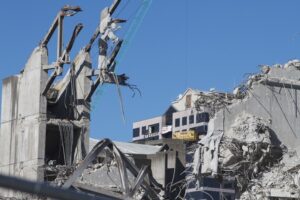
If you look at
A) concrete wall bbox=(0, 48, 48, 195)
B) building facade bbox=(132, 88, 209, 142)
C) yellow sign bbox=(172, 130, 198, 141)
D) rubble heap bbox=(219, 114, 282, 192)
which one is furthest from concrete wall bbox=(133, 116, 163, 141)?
rubble heap bbox=(219, 114, 282, 192)

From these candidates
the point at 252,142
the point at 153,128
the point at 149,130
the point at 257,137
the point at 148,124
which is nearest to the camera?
the point at 252,142

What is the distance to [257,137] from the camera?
29250 millimetres

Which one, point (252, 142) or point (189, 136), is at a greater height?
point (189, 136)

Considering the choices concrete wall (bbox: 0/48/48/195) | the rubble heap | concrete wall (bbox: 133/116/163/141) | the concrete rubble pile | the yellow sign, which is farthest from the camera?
concrete wall (bbox: 133/116/163/141)

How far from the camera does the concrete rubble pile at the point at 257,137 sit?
2869 centimetres

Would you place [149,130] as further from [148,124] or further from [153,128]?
[148,124]

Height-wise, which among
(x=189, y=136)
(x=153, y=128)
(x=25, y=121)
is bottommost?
(x=25, y=121)

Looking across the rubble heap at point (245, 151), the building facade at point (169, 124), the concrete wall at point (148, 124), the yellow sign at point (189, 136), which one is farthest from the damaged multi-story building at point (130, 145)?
the concrete wall at point (148, 124)

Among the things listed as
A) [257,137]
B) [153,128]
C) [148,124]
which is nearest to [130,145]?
[257,137]

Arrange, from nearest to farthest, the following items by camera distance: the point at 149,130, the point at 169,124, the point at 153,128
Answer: the point at 169,124
the point at 153,128
the point at 149,130

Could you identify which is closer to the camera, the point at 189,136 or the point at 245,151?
the point at 245,151

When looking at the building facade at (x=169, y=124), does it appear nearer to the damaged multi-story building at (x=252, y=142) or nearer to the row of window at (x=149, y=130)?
the row of window at (x=149, y=130)

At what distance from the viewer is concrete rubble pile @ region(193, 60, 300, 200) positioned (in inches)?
1129

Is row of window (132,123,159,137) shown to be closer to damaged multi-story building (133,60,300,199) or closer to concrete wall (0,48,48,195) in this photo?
concrete wall (0,48,48,195)
